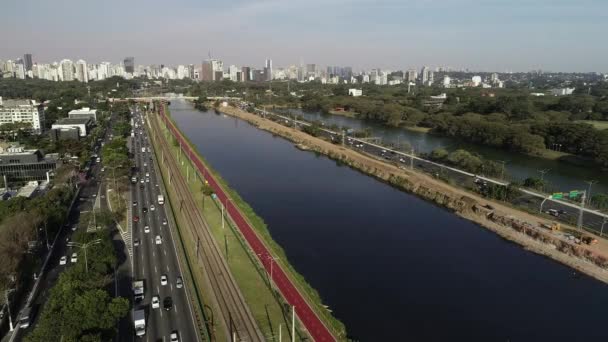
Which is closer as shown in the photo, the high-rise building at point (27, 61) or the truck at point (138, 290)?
the truck at point (138, 290)

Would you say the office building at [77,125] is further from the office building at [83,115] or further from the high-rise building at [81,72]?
the high-rise building at [81,72]

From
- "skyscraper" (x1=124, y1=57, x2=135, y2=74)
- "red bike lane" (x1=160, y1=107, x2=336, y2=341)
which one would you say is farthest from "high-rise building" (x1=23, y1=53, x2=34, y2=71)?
"red bike lane" (x1=160, y1=107, x2=336, y2=341)

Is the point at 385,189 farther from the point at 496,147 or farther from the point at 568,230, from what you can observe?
the point at 496,147

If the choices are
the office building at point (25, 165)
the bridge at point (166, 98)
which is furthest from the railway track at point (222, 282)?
the bridge at point (166, 98)

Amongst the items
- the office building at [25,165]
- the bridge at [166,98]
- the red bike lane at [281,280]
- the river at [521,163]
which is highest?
the bridge at [166,98]

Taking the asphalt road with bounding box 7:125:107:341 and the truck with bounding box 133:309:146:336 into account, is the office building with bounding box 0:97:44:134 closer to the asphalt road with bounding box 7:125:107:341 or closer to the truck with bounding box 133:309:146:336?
the asphalt road with bounding box 7:125:107:341

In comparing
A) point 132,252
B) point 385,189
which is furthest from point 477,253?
point 132,252

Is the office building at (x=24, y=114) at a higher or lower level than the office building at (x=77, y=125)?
higher

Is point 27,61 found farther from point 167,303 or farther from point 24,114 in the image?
point 167,303
